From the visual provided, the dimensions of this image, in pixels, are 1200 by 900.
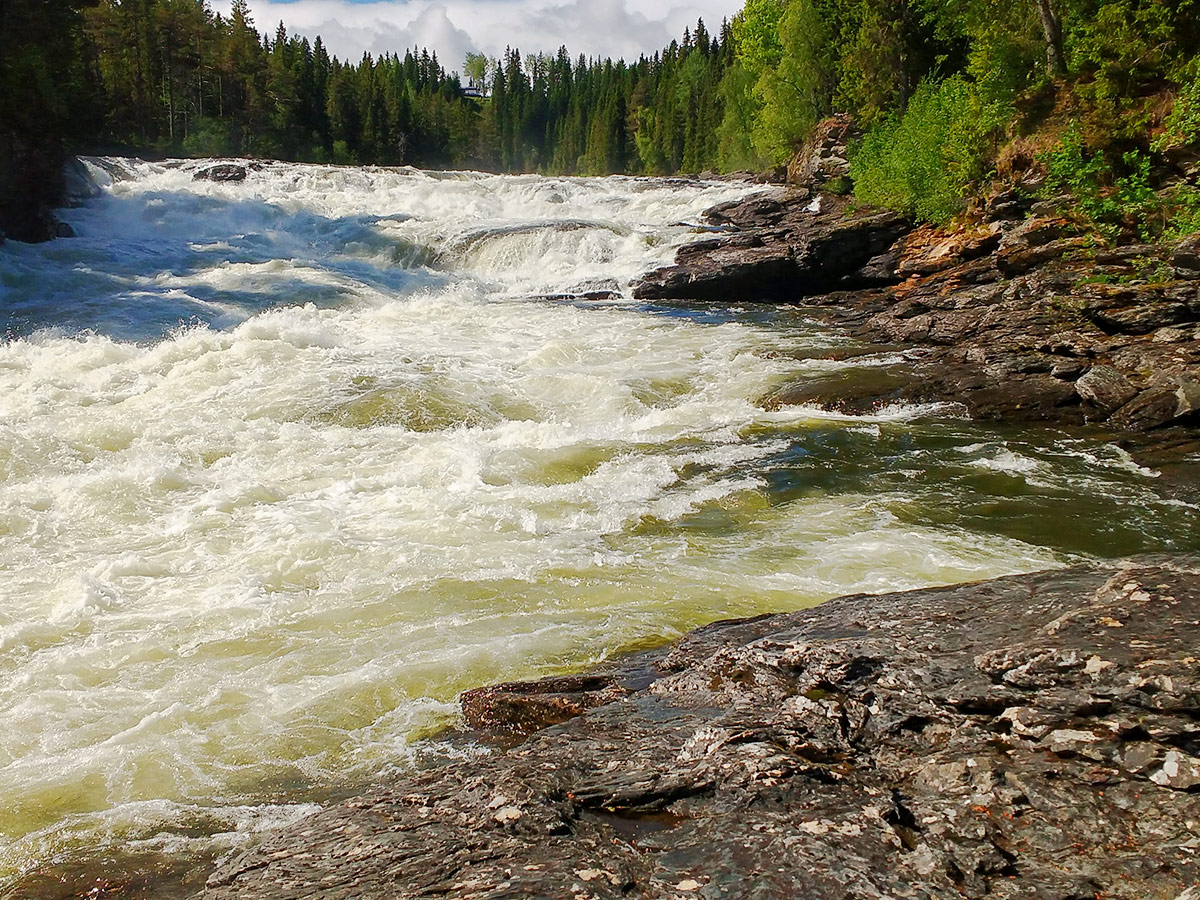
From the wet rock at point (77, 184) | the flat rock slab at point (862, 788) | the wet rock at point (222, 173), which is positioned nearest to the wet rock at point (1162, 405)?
the flat rock slab at point (862, 788)

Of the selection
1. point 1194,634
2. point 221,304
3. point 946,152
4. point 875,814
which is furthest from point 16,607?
point 946,152

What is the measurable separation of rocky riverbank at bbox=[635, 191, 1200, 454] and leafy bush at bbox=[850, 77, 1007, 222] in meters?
0.85

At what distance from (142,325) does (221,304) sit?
262cm

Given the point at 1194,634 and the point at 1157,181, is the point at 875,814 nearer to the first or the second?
the point at 1194,634

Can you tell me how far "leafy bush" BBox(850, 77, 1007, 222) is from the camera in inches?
815

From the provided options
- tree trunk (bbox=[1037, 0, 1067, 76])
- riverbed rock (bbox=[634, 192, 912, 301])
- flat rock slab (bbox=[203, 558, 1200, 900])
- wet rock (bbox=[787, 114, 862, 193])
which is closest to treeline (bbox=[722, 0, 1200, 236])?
tree trunk (bbox=[1037, 0, 1067, 76])

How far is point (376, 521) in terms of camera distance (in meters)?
8.02

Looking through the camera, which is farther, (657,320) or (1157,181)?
(657,320)

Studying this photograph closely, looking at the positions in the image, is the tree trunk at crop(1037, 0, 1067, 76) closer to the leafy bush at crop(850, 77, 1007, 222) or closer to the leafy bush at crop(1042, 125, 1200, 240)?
Answer: the leafy bush at crop(850, 77, 1007, 222)

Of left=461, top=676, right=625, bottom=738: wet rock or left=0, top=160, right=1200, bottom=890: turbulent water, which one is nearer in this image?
left=461, top=676, right=625, bottom=738: wet rock

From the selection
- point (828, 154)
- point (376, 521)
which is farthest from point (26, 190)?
point (828, 154)

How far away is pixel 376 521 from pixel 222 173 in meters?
37.8

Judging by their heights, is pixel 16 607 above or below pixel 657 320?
below

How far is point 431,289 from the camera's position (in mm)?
22797
